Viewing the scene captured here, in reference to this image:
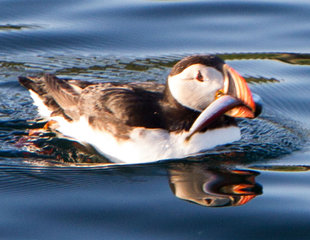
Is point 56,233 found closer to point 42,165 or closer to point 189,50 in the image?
point 42,165

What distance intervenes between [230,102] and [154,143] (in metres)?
0.72

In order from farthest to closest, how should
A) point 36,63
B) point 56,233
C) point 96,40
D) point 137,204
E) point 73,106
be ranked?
point 96,40, point 36,63, point 73,106, point 137,204, point 56,233

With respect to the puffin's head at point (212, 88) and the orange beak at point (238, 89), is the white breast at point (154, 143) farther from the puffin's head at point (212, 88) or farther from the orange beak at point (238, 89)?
the orange beak at point (238, 89)

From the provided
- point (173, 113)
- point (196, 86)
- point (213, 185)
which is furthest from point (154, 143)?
point (213, 185)

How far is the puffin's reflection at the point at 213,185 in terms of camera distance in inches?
203

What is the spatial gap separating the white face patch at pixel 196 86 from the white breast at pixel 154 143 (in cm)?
28

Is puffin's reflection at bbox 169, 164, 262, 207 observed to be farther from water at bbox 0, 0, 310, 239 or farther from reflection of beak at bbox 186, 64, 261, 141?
reflection of beak at bbox 186, 64, 261, 141

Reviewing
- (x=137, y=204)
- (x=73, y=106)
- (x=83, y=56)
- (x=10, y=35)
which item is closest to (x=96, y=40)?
(x=83, y=56)

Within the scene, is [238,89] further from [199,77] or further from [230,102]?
[199,77]

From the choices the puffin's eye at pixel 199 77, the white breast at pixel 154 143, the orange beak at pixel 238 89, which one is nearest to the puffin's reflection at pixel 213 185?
the white breast at pixel 154 143

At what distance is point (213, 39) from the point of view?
30.2ft

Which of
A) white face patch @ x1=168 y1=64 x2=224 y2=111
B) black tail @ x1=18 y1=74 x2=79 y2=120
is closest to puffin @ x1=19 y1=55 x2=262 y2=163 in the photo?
white face patch @ x1=168 y1=64 x2=224 y2=111

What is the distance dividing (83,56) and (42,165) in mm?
2939

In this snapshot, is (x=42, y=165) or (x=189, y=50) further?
(x=189, y=50)
